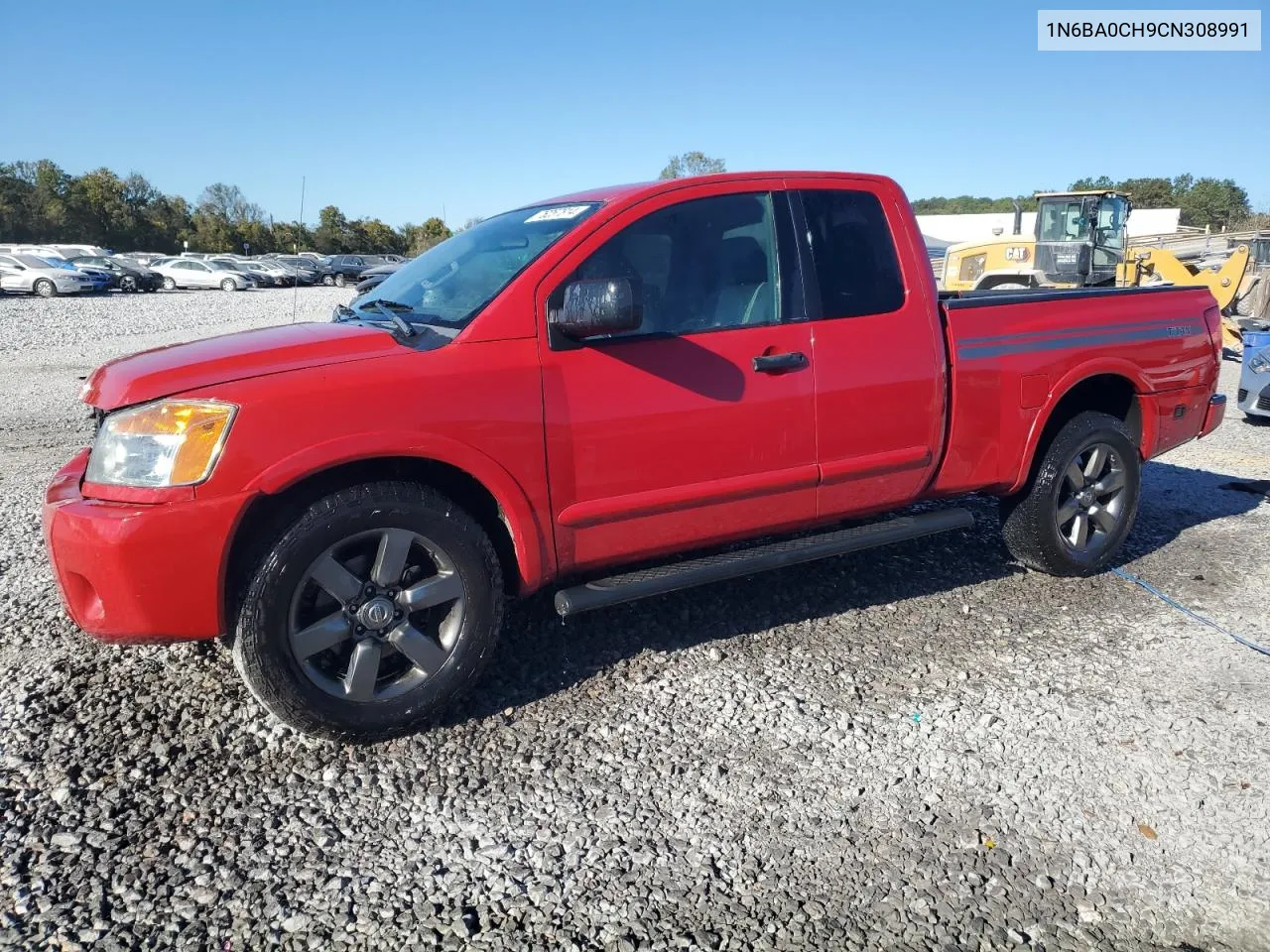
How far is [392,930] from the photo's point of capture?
95.0 inches

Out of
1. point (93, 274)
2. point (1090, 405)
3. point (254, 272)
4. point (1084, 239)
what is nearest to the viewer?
point (1090, 405)

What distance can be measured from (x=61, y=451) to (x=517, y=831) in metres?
6.81

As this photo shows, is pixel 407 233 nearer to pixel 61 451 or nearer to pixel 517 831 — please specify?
pixel 61 451

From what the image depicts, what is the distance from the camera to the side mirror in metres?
3.25

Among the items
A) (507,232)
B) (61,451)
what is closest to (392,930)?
(507,232)

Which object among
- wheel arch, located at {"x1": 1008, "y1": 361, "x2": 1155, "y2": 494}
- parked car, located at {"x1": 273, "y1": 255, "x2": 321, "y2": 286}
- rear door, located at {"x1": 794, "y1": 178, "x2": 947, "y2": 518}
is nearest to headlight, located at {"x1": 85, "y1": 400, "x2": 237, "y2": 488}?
rear door, located at {"x1": 794, "y1": 178, "x2": 947, "y2": 518}

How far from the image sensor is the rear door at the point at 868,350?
3.95m

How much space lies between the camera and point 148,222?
75000 millimetres

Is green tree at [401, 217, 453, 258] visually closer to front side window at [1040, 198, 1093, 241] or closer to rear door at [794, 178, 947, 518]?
front side window at [1040, 198, 1093, 241]

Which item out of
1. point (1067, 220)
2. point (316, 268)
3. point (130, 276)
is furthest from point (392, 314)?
point (316, 268)

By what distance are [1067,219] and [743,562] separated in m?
17.4

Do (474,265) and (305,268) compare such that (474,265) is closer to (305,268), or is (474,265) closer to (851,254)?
(851,254)

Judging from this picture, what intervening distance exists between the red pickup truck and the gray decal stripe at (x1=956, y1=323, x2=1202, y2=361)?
0.06 ft

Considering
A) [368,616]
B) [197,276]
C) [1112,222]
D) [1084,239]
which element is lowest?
[368,616]
